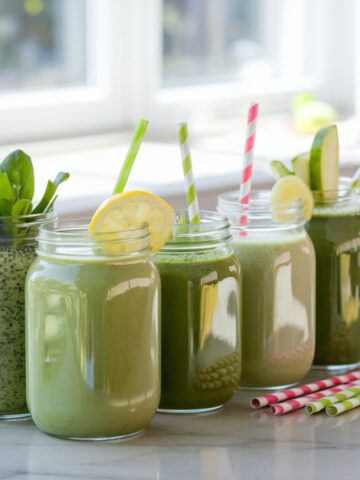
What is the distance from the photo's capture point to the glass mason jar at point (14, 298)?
1128 millimetres

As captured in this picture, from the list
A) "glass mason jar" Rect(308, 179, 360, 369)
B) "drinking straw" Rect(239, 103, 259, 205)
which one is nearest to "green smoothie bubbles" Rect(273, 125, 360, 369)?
"glass mason jar" Rect(308, 179, 360, 369)

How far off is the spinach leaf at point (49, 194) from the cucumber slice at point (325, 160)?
1.20 ft

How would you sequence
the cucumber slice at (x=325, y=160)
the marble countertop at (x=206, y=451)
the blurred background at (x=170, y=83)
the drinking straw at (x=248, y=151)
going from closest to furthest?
1. the marble countertop at (x=206, y=451)
2. the drinking straw at (x=248, y=151)
3. the cucumber slice at (x=325, y=160)
4. the blurred background at (x=170, y=83)

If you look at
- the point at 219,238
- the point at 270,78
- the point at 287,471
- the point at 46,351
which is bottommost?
the point at 287,471

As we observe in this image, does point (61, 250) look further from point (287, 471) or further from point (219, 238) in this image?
point (287, 471)

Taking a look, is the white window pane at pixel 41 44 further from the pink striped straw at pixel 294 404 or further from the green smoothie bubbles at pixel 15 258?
the pink striped straw at pixel 294 404

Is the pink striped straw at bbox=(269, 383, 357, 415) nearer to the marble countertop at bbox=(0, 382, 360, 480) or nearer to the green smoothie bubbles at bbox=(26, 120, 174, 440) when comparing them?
the marble countertop at bbox=(0, 382, 360, 480)

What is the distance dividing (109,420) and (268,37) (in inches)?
86.6

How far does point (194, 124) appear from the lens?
2861 millimetres

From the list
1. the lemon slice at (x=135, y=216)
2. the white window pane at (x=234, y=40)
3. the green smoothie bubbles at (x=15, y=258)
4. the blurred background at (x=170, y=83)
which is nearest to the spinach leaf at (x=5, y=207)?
the green smoothie bubbles at (x=15, y=258)

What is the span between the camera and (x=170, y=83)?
9.21 ft

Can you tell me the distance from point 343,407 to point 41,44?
1.59 meters

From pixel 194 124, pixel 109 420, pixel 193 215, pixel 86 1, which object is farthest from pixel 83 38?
pixel 109 420

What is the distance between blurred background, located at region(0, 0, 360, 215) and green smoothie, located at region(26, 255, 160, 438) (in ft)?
3.04
